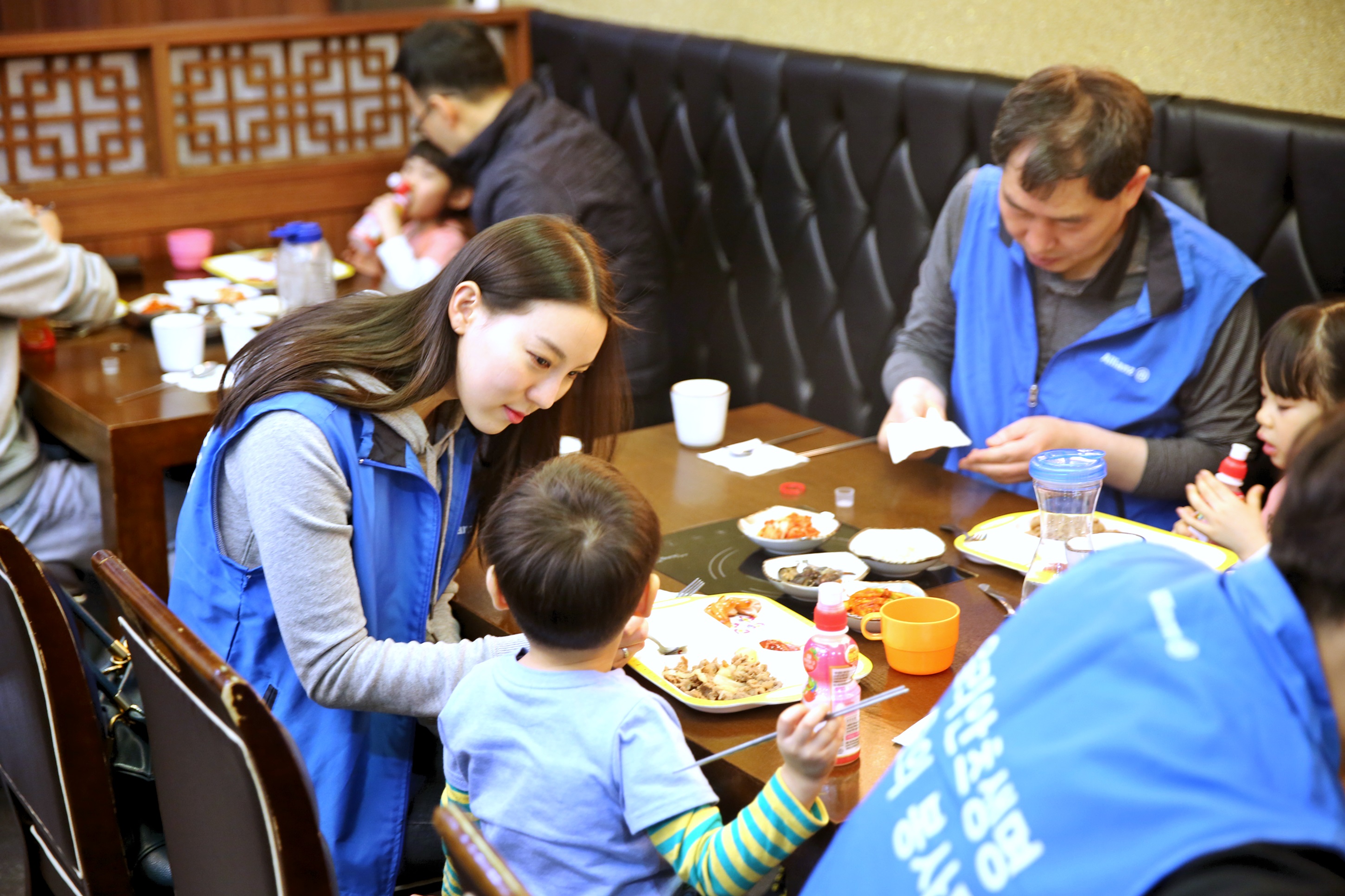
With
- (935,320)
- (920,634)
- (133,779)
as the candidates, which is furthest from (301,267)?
(920,634)

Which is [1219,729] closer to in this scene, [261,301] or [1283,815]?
[1283,815]

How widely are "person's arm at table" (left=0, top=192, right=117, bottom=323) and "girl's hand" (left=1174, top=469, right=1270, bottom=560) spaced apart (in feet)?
7.31

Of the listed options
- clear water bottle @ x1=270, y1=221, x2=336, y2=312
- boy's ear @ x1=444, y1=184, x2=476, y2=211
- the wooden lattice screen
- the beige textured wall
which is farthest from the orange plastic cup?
the wooden lattice screen

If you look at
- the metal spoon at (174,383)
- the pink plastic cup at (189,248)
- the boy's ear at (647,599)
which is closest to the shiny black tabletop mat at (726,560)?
the boy's ear at (647,599)

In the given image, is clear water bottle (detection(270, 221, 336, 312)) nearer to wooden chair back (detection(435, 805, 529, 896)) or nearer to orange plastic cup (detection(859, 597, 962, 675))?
orange plastic cup (detection(859, 597, 962, 675))

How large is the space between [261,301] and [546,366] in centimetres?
163

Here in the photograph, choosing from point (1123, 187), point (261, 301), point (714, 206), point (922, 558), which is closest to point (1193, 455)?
point (1123, 187)

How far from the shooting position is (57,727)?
1.52 meters

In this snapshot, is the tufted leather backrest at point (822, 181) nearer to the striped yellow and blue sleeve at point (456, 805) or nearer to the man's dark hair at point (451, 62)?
the man's dark hair at point (451, 62)

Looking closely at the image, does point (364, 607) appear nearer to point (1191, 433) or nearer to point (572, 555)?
point (572, 555)

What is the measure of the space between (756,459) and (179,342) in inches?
49.1

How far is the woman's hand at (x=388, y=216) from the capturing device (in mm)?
3387

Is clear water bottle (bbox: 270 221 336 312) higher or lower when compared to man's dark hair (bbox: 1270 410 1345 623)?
lower

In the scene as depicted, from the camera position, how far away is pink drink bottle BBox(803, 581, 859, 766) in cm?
130
